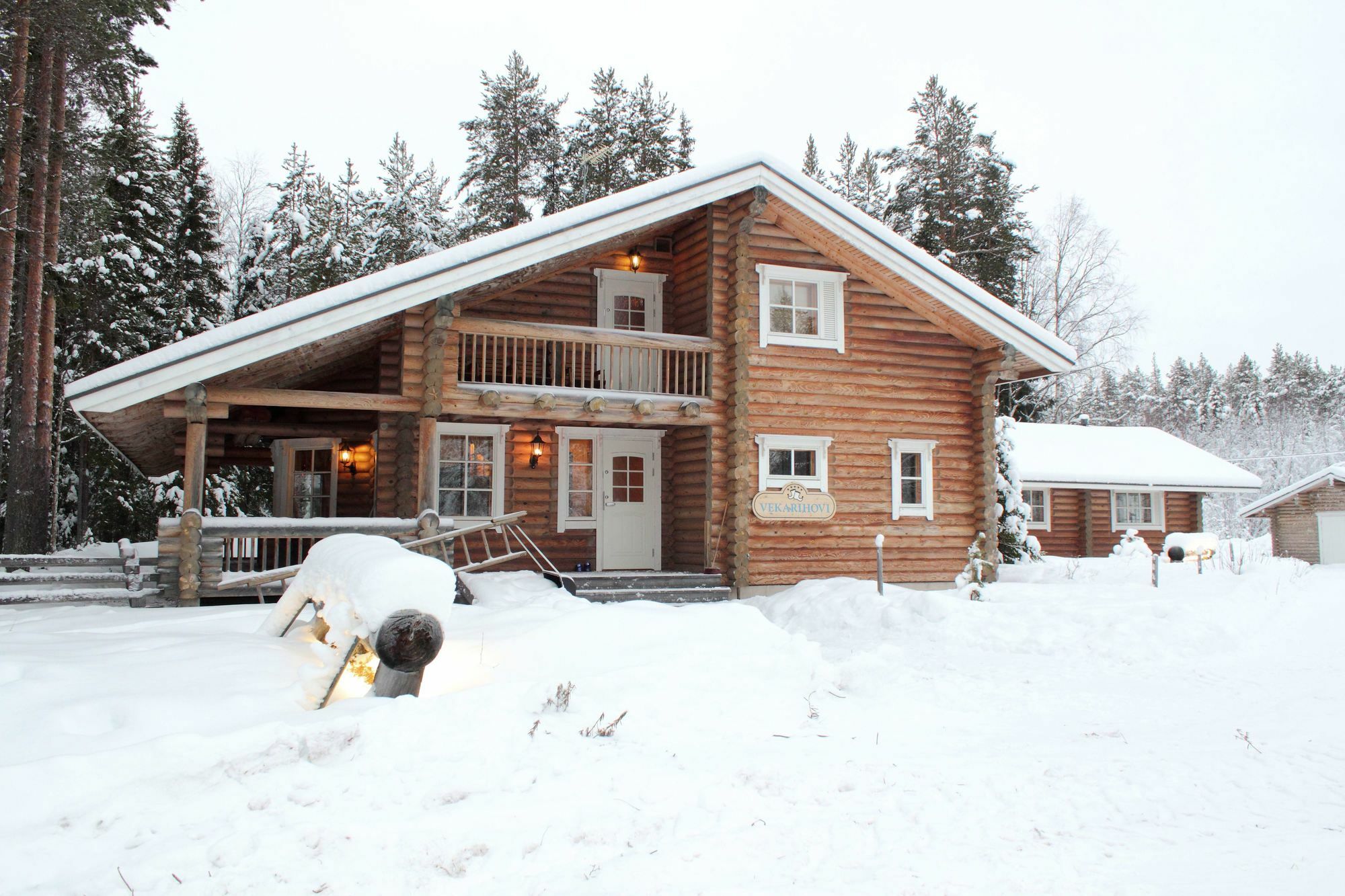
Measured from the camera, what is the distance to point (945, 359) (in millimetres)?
15273

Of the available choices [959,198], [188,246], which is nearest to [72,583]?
[188,246]

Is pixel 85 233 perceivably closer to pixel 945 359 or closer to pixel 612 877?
pixel 945 359

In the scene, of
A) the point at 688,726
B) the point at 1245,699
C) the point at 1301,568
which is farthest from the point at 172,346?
the point at 1301,568

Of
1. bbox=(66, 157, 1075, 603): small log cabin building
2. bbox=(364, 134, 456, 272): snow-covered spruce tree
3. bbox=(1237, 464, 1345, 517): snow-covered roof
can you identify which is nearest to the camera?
bbox=(66, 157, 1075, 603): small log cabin building

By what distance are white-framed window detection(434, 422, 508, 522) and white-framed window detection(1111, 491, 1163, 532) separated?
65.7ft

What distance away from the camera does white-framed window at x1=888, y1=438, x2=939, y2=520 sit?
14789 mm

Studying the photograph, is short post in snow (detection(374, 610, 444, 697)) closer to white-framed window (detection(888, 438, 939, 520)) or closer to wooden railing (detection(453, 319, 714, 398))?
wooden railing (detection(453, 319, 714, 398))

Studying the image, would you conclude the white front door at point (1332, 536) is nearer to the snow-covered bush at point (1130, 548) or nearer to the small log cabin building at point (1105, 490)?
the small log cabin building at point (1105, 490)

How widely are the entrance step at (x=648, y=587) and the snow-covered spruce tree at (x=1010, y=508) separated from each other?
8.61 m

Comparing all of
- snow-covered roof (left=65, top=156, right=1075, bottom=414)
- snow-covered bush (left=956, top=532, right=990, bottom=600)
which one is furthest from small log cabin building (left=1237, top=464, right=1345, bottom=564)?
snow-covered roof (left=65, top=156, right=1075, bottom=414)

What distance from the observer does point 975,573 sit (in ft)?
→ 43.0

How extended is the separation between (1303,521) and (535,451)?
22117 mm

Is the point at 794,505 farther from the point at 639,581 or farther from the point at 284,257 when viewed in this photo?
the point at 284,257

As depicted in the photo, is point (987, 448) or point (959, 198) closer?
point (987, 448)
